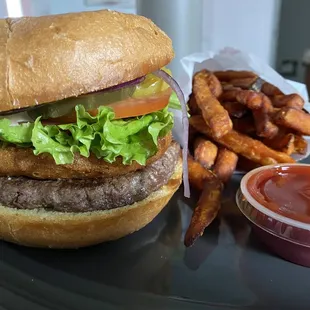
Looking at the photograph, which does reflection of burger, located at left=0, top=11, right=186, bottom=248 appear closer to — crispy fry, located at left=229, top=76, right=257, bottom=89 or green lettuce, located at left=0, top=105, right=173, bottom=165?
green lettuce, located at left=0, top=105, right=173, bottom=165

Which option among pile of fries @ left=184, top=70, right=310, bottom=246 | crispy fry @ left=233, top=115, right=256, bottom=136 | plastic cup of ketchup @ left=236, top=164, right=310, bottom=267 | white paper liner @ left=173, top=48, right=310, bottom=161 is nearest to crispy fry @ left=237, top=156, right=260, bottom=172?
pile of fries @ left=184, top=70, right=310, bottom=246

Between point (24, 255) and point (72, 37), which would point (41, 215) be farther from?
point (72, 37)

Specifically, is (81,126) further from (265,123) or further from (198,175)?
(265,123)

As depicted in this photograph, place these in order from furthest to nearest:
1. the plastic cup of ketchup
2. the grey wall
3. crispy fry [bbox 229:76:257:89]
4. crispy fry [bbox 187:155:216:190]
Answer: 1. the grey wall
2. crispy fry [bbox 229:76:257:89]
3. crispy fry [bbox 187:155:216:190]
4. the plastic cup of ketchup

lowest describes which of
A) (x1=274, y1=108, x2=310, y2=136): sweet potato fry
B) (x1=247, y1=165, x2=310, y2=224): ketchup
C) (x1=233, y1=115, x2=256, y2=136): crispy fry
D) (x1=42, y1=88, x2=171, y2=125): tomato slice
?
(x1=233, y1=115, x2=256, y2=136): crispy fry

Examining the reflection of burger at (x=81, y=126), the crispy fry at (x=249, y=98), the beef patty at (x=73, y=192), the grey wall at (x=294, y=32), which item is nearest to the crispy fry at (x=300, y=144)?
the crispy fry at (x=249, y=98)

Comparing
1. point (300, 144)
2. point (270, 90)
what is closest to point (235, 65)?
point (270, 90)
